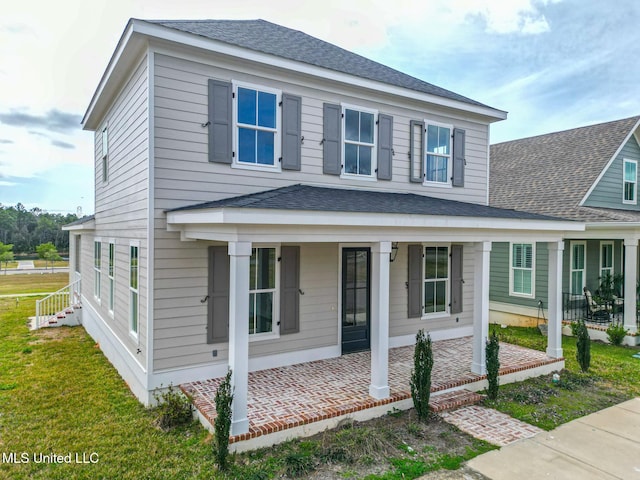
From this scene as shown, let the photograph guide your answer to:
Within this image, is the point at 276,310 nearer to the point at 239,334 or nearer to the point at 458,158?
the point at 239,334

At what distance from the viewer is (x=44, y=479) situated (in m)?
4.21

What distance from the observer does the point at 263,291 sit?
7.11 meters

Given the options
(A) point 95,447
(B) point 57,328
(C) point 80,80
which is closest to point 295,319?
(A) point 95,447

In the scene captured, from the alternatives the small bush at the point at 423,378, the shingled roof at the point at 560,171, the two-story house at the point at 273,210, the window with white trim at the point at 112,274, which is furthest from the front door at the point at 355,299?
the shingled roof at the point at 560,171

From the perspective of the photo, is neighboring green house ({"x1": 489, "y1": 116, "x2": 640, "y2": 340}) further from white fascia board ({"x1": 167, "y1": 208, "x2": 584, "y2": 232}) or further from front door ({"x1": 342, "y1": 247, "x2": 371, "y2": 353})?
front door ({"x1": 342, "y1": 247, "x2": 371, "y2": 353})

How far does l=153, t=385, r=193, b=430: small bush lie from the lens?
534cm

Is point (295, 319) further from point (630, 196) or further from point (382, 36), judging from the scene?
point (630, 196)

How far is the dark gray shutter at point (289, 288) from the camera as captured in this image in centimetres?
720

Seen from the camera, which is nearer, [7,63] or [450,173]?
[450,173]

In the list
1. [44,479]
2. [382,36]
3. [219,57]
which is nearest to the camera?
[44,479]

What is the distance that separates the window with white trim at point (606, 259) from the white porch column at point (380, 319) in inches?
425

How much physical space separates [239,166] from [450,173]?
537 centimetres

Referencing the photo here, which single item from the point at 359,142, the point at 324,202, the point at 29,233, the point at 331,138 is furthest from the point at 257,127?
the point at 29,233

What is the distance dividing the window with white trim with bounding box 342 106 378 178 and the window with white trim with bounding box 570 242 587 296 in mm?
8029
